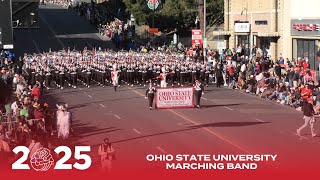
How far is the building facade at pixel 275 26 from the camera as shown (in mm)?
50188

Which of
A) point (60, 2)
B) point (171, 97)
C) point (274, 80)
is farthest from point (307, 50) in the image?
point (60, 2)

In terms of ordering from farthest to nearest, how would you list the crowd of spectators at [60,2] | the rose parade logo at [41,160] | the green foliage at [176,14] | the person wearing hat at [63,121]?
the crowd of spectators at [60,2]
the green foliage at [176,14]
the person wearing hat at [63,121]
the rose parade logo at [41,160]

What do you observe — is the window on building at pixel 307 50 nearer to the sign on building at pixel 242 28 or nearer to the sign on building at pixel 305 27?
the sign on building at pixel 305 27

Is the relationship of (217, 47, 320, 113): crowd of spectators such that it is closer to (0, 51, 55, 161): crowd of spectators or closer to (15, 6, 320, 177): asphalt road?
(15, 6, 320, 177): asphalt road

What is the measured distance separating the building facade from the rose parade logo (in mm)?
33169

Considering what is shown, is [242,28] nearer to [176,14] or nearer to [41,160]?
[176,14]

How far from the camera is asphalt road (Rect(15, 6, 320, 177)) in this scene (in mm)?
22922

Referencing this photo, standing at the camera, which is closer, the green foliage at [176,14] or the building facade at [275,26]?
the building facade at [275,26]

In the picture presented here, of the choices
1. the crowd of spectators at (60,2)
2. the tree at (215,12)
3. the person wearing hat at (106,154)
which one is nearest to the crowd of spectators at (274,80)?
the person wearing hat at (106,154)

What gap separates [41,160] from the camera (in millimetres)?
18875

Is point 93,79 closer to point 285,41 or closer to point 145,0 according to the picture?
point 285,41

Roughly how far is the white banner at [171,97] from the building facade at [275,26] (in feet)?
65.5

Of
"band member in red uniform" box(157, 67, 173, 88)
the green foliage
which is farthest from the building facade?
the green foliage

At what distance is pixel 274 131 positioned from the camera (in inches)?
1085
